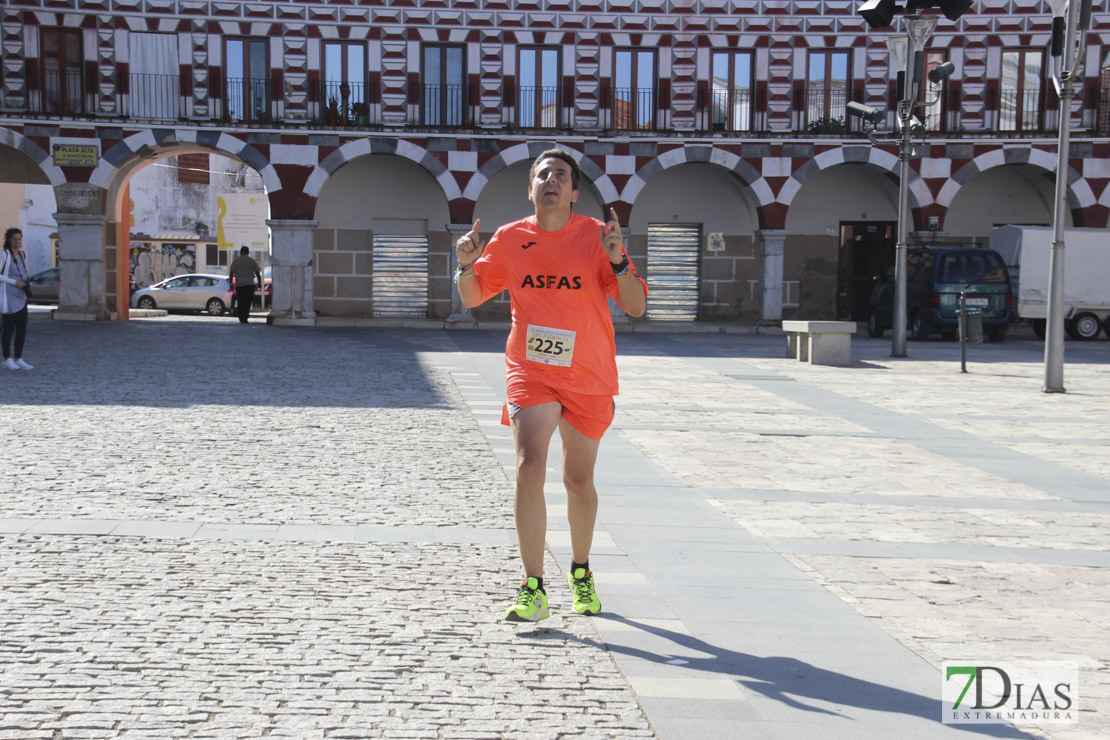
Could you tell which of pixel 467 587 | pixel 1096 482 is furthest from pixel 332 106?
pixel 467 587

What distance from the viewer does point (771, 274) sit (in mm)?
32875

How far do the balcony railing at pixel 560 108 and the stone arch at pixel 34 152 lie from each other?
59.3 inches

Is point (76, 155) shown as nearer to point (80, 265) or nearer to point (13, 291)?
point (80, 265)

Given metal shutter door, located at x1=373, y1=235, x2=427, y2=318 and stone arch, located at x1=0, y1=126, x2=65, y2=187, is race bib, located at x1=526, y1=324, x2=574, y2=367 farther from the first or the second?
metal shutter door, located at x1=373, y1=235, x2=427, y2=318

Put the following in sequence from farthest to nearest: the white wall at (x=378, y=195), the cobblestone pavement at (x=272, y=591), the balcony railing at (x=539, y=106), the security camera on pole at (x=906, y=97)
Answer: the white wall at (x=378, y=195) → the balcony railing at (x=539, y=106) → the security camera on pole at (x=906, y=97) → the cobblestone pavement at (x=272, y=591)

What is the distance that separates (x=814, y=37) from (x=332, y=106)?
1297cm

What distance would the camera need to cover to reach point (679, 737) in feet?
11.9

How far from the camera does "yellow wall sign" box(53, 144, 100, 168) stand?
1203 inches

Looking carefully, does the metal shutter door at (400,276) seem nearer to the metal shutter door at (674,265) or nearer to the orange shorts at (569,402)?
the metal shutter door at (674,265)

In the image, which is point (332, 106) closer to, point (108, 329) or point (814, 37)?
point (108, 329)

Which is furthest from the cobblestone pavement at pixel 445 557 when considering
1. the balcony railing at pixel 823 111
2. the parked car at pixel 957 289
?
the balcony railing at pixel 823 111

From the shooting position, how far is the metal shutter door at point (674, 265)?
35.2 m

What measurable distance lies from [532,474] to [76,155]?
28880 millimetres

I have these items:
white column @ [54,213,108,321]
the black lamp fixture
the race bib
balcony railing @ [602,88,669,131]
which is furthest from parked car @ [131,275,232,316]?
the race bib
